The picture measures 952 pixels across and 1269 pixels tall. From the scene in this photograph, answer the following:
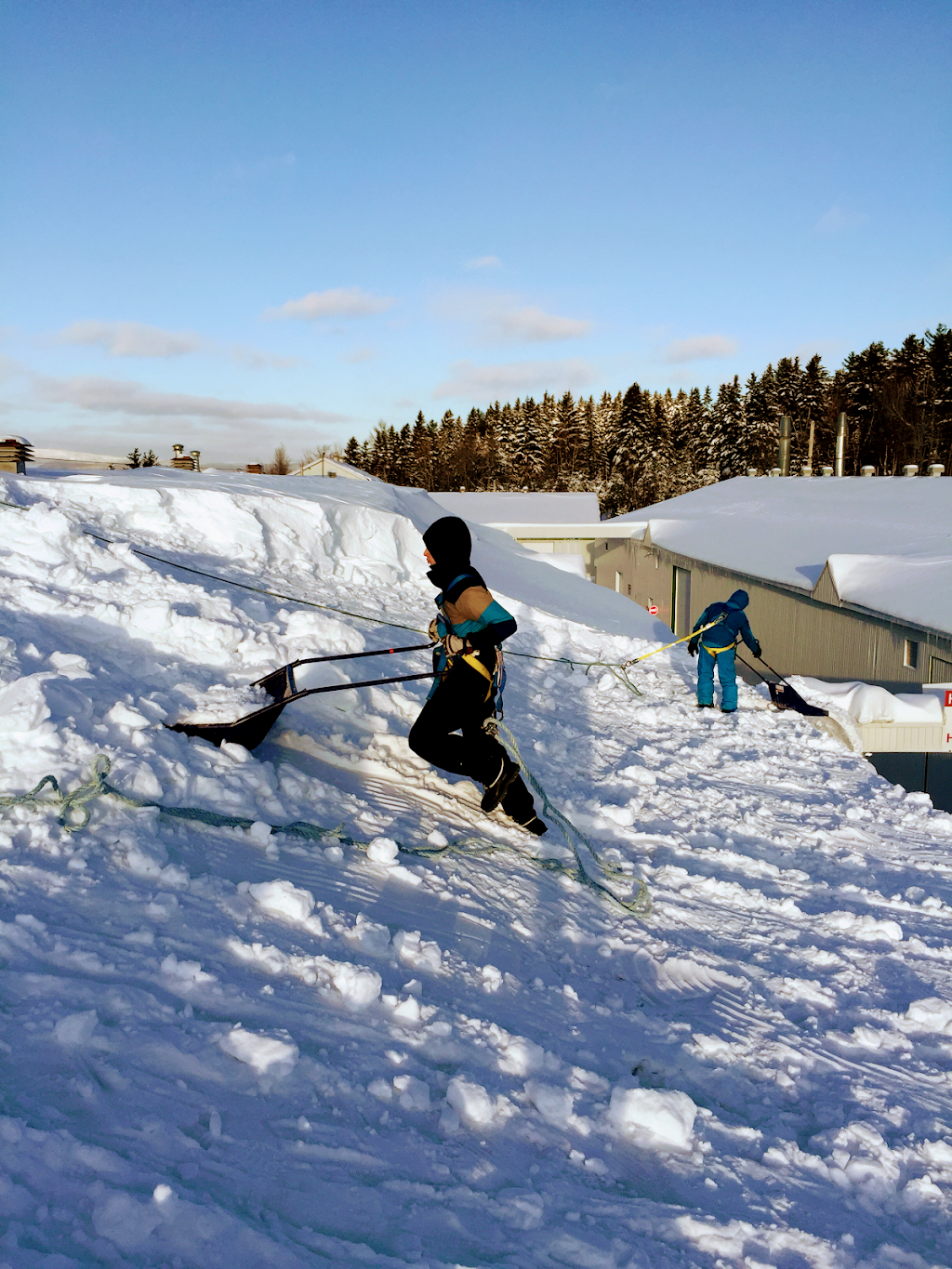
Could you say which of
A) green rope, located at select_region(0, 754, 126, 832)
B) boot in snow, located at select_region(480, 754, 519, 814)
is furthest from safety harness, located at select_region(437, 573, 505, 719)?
green rope, located at select_region(0, 754, 126, 832)

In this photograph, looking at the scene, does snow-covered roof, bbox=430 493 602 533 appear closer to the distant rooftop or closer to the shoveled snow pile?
the distant rooftop

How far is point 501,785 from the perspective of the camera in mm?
4348

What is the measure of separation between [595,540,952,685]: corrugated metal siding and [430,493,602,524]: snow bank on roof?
7.71 meters

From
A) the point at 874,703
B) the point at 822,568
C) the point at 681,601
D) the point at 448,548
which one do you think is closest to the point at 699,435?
the point at 681,601

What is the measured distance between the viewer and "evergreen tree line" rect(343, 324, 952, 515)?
53500 mm

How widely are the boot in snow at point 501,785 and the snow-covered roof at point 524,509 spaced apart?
27262mm

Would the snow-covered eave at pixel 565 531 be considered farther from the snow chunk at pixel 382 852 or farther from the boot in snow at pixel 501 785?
the snow chunk at pixel 382 852

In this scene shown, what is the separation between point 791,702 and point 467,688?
18.7 ft

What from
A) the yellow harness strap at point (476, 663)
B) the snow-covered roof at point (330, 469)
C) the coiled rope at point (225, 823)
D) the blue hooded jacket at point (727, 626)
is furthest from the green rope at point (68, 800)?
the snow-covered roof at point (330, 469)

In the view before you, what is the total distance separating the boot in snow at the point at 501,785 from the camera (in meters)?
4.34

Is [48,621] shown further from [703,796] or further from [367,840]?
[703,796]

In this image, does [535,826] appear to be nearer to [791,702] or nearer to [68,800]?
[68,800]

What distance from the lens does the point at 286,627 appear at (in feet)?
22.0

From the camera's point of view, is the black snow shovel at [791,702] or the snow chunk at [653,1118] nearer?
the snow chunk at [653,1118]
